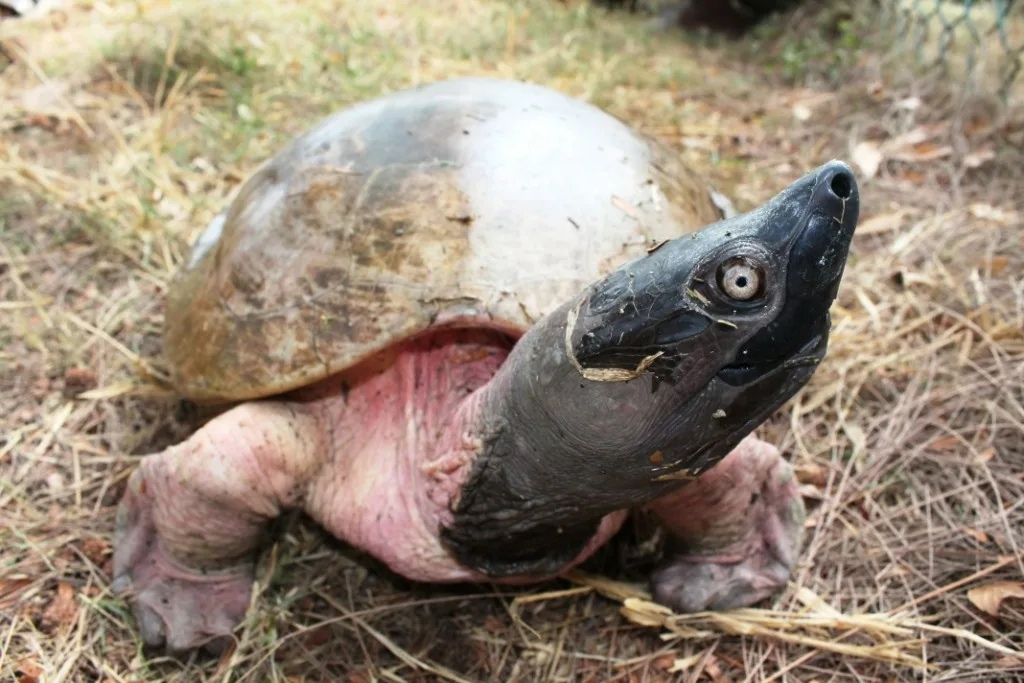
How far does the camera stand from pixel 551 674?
204 centimetres

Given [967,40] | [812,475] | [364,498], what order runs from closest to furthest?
[364,498]
[812,475]
[967,40]

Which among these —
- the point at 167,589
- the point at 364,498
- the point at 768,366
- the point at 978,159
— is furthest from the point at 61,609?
the point at 978,159

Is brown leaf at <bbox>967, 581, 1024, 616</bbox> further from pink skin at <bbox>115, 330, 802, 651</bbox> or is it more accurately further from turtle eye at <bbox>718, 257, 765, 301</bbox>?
turtle eye at <bbox>718, 257, 765, 301</bbox>

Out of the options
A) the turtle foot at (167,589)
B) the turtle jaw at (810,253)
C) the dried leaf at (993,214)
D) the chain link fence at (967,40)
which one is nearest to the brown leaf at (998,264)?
the dried leaf at (993,214)

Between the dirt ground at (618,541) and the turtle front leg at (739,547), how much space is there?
6 centimetres

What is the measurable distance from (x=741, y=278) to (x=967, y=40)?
4.42m

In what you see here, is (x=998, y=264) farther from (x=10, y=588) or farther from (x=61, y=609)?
(x=10, y=588)

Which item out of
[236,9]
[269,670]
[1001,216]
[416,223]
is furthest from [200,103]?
[1001,216]

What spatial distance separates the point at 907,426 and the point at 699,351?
1619 millimetres

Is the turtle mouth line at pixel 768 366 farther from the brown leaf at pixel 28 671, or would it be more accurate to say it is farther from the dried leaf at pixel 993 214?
the dried leaf at pixel 993 214

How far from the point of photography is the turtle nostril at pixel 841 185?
1118 mm

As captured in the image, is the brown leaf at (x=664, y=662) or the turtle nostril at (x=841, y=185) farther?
the brown leaf at (x=664, y=662)

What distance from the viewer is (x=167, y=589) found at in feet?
7.00

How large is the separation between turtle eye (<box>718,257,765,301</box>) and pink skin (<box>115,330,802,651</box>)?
0.79 m
